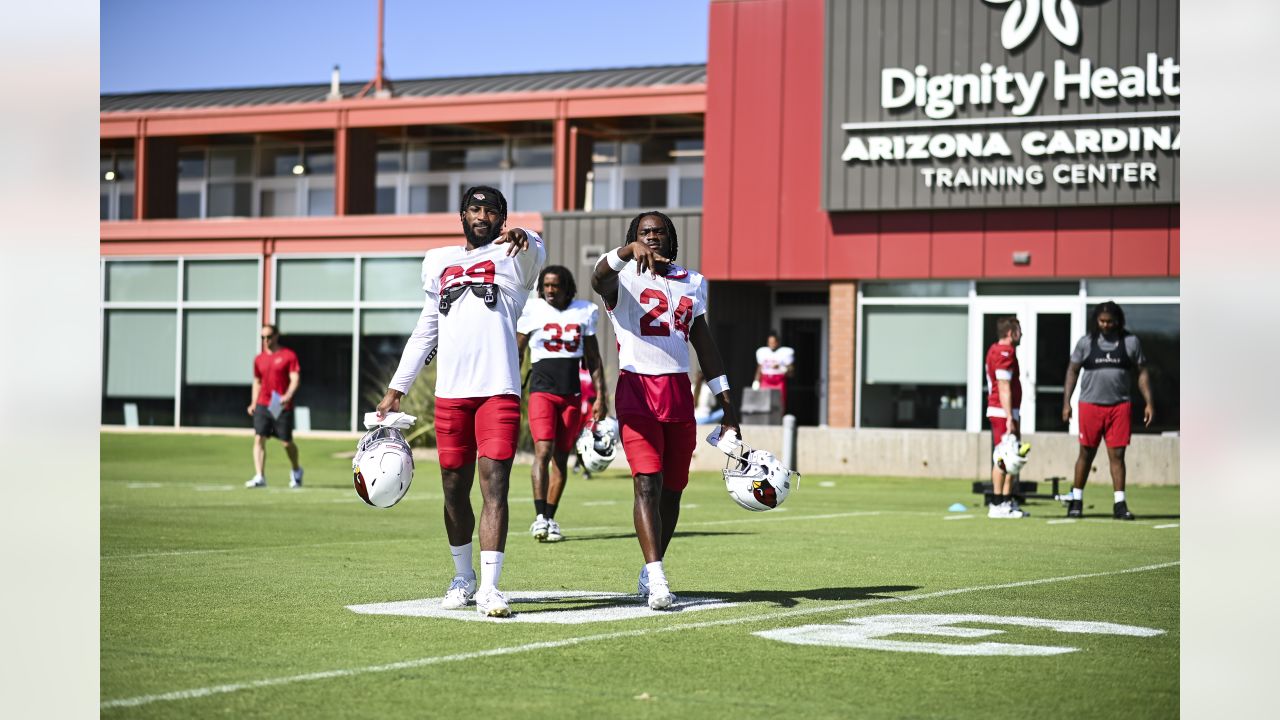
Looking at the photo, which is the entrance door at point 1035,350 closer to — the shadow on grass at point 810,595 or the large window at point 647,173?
the large window at point 647,173

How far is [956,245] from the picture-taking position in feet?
92.4

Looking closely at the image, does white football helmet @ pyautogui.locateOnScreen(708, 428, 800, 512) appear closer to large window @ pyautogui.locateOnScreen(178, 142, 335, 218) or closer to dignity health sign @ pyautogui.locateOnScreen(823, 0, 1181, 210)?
dignity health sign @ pyautogui.locateOnScreen(823, 0, 1181, 210)

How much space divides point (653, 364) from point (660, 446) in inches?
16.7

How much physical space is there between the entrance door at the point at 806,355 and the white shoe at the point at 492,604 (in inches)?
933

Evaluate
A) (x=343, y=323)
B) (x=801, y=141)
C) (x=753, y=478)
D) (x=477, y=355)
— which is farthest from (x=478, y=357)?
(x=343, y=323)

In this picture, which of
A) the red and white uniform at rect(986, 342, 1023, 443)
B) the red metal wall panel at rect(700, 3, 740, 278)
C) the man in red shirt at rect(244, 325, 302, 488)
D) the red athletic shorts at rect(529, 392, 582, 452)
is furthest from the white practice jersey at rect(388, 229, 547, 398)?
the red metal wall panel at rect(700, 3, 740, 278)

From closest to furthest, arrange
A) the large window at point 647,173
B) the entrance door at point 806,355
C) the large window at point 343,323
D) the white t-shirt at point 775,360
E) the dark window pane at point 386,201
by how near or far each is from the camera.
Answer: the white t-shirt at point 775,360
the entrance door at point 806,355
the large window at point 343,323
the large window at point 647,173
the dark window pane at point 386,201

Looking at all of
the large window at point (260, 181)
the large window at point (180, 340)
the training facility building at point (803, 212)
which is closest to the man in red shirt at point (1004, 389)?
the training facility building at point (803, 212)

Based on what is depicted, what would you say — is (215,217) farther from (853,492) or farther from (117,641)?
(117,641)

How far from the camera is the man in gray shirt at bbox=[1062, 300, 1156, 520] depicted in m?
15.7

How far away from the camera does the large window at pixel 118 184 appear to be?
38844 millimetres

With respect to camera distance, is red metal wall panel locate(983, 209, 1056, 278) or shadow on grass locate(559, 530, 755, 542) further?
red metal wall panel locate(983, 209, 1056, 278)
